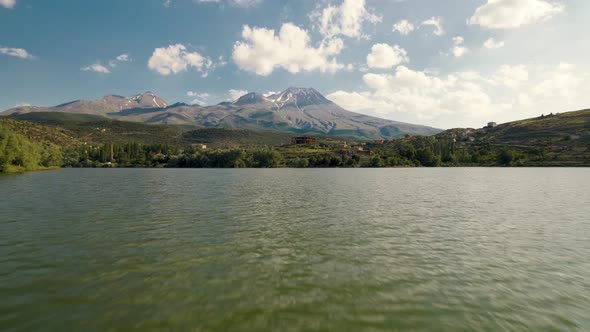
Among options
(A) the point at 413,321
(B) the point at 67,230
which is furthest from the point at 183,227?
(A) the point at 413,321

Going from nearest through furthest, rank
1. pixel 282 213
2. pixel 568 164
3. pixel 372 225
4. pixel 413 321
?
pixel 413 321, pixel 372 225, pixel 282 213, pixel 568 164

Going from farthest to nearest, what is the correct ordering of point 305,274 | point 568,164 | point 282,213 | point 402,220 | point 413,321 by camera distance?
point 568,164 → point 282,213 → point 402,220 → point 305,274 → point 413,321

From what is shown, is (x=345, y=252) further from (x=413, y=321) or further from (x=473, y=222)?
(x=473, y=222)

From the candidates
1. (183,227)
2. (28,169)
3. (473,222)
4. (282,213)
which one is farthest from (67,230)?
(28,169)

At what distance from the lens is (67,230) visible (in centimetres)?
2566

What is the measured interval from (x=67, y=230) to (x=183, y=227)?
389 inches

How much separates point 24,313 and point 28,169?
166m

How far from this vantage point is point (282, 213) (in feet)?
115

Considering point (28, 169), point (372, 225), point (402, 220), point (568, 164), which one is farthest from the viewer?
point (568, 164)

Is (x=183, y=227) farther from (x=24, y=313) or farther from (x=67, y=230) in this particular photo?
(x=24, y=313)

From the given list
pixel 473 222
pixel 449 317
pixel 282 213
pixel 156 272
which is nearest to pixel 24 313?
pixel 156 272

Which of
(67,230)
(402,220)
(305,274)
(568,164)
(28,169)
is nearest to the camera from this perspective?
(305,274)

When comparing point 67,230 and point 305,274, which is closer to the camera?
point 305,274

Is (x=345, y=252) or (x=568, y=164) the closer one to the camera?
(x=345, y=252)
